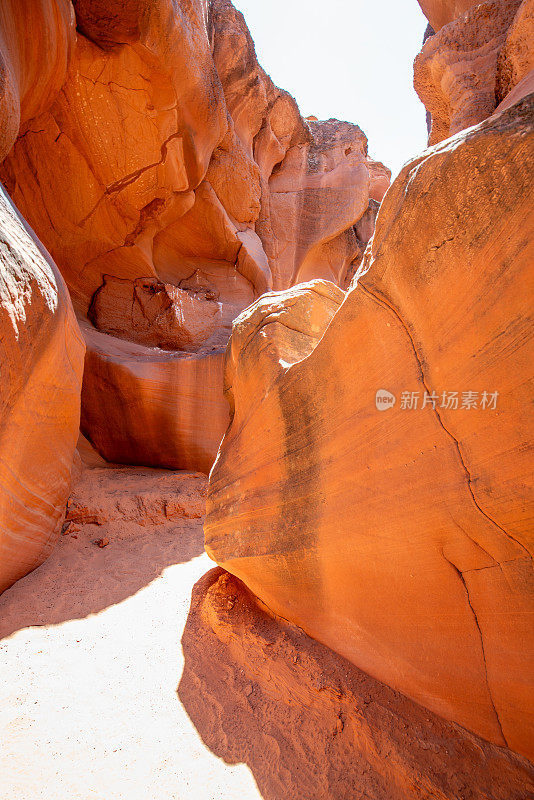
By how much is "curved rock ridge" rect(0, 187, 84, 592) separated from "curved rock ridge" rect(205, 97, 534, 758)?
1680mm

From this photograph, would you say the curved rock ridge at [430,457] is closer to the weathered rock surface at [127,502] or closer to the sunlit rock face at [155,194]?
the weathered rock surface at [127,502]

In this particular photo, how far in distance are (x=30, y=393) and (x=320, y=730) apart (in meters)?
2.57

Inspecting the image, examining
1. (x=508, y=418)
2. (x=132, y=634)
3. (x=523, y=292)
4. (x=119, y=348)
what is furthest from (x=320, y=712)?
(x=119, y=348)

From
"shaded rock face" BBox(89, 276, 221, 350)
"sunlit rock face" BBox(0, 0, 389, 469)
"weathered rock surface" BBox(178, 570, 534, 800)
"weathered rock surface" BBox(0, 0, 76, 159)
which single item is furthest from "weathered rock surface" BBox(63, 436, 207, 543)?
"weathered rock surface" BBox(0, 0, 76, 159)

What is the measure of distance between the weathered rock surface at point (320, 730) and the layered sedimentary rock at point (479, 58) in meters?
3.85

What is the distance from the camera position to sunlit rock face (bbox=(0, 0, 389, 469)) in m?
5.08

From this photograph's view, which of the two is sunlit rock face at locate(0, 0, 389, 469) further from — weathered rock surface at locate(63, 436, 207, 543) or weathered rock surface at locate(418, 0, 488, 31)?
weathered rock surface at locate(418, 0, 488, 31)

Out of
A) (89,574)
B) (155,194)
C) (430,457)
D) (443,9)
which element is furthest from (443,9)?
(89,574)

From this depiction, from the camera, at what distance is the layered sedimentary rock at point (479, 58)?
2779mm

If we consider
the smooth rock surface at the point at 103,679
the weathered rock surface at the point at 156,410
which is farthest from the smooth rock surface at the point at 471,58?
the smooth rock surface at the point at 103,679

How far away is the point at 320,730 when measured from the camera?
5.73 feet

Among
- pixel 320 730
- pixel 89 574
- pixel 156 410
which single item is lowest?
pixel 320 730

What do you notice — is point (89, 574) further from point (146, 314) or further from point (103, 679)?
point (146, 314)

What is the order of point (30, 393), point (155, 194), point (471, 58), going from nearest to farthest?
point (30, 393) → point (471, 58) → point (155, 194)
